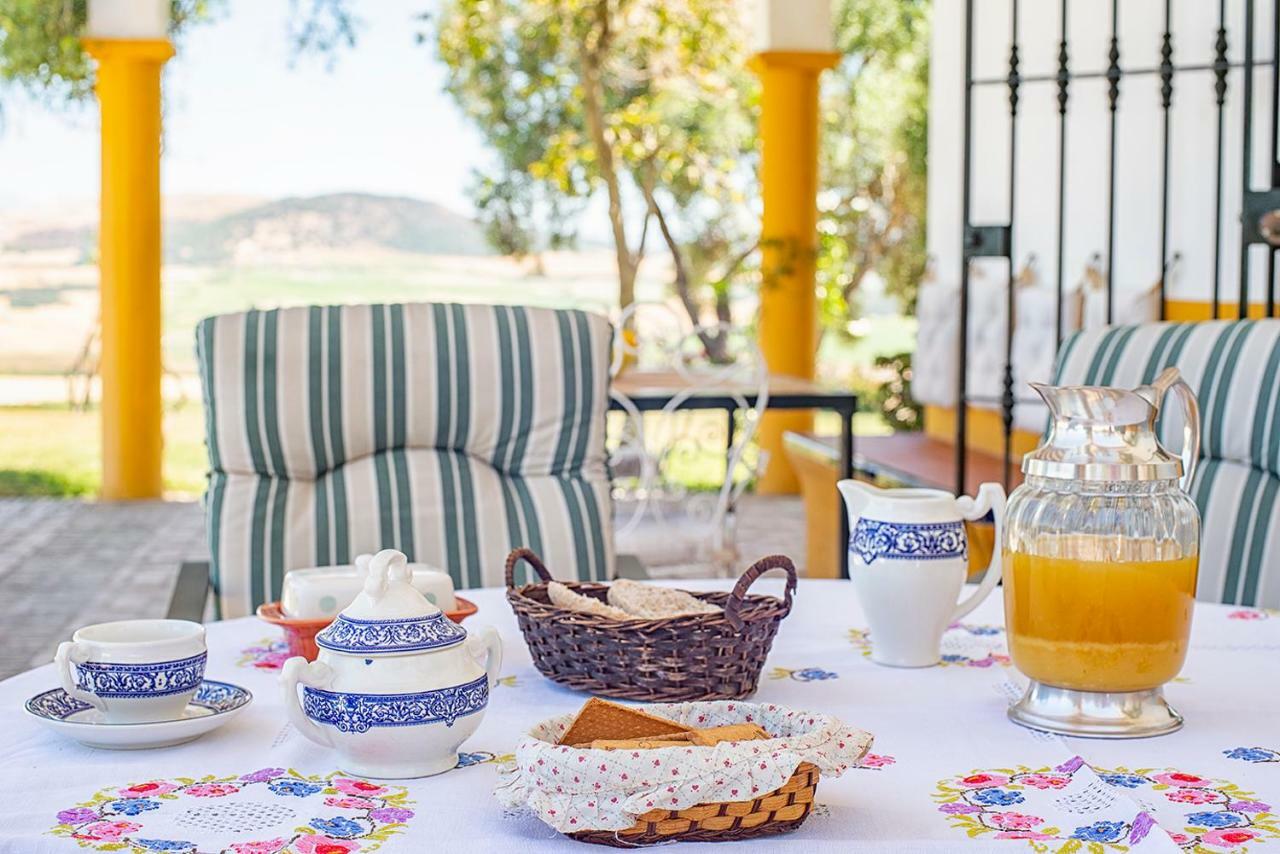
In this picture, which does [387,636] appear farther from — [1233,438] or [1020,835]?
[1233,438]

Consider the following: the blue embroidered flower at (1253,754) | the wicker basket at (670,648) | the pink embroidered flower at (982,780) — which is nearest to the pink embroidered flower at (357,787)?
the wicker basket at (670,648)

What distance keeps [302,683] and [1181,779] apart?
59cm

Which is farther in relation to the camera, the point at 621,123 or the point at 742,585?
the point at 621,123

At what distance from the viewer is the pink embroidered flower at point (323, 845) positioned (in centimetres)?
91

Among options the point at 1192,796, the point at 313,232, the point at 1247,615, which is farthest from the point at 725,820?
the point at 313,232

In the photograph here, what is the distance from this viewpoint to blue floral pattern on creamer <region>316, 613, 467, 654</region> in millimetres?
1023

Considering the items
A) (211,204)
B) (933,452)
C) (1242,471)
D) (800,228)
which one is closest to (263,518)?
(1242,471)

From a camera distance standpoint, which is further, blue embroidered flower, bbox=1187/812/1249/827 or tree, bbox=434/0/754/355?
tree, bbox=434/0/754/355

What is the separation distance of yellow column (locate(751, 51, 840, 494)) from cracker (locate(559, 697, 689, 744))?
5.89 meters

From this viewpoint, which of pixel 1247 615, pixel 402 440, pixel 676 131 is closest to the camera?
pixel 1247 615

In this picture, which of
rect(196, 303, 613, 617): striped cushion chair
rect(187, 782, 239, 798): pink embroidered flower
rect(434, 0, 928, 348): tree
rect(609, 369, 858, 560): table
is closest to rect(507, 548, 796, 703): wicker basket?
rect(187, 782, 239, 798): pink embroidered flower

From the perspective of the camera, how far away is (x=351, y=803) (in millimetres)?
991

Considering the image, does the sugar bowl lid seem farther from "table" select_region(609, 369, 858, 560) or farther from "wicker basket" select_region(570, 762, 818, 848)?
"table" select_region(609, 369, 858, 560)

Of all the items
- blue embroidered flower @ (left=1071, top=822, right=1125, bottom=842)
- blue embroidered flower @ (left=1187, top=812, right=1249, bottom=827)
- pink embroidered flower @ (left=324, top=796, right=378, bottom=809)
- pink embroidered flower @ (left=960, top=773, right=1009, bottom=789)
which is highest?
blue embroidered flower @ (left=1071, top=822, right=1125, bottom=842)
